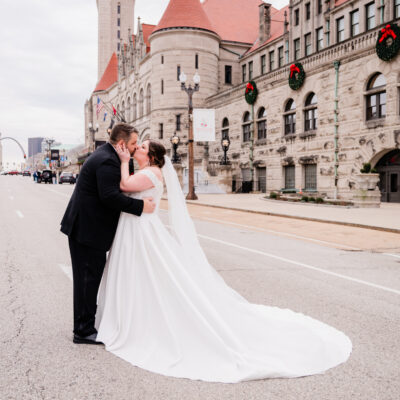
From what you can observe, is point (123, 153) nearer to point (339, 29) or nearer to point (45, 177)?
point (339, 29)

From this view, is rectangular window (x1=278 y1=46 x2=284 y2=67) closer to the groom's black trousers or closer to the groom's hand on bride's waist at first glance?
the groom's hand on bride's waist

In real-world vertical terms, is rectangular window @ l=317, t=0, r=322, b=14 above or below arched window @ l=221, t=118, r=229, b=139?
above

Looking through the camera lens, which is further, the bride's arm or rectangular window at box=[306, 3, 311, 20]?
rectangular window at box=[306, 3, 311, 20]

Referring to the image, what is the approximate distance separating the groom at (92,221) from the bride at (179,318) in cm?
10

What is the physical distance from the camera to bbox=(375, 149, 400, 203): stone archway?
24484 millimetres

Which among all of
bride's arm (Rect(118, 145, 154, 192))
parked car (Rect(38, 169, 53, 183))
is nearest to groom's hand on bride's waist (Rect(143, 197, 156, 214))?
bride's arm (Rect(118, 145, 154, 192))

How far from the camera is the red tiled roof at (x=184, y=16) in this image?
45625mm

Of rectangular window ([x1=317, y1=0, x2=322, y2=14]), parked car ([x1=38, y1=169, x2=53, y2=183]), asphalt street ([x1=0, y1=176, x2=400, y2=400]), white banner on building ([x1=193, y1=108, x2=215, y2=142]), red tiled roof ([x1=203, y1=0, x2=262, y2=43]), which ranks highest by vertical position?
red tiled roof ([x1=203, y1=0, x2=262, y2=43])

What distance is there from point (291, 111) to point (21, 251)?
26.9 metres

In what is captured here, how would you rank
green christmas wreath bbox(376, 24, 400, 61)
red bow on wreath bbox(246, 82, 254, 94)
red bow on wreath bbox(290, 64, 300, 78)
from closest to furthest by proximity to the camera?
green christmas wreath bbox(376, 24, 400, 61)
red bow on wreath bbox(290, 64, 300, 78)
red bow on wreath bbox(246, 82, 254, 94)

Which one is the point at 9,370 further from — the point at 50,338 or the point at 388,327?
the point at 388,327

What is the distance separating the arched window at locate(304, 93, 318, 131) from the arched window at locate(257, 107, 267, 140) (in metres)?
5.41

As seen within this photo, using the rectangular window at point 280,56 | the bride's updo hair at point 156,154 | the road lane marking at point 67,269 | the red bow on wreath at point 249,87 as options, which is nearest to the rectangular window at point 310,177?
the red bow on wreath at point 249,87

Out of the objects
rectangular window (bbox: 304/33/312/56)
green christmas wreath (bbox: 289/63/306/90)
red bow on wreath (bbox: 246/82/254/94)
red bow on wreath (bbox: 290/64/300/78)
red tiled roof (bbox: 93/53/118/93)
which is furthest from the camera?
red tiled roof (bbox: 93/53/118/93)
